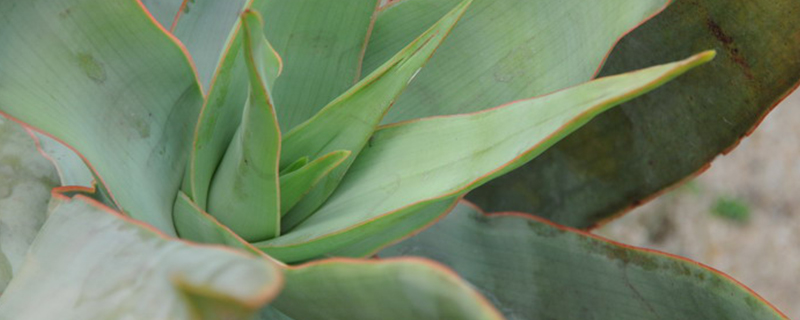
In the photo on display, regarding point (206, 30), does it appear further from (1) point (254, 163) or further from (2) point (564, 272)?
(2) point (564, 272)

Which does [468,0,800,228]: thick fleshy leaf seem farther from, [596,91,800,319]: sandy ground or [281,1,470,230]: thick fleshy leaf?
[596,91,800,319]: sandy ground

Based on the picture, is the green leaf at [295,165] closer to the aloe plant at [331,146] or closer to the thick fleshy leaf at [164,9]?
the aloe plant at [331,146]

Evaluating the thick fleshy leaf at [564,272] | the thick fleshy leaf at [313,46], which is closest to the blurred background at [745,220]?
the thick fleshy leaf at [564,272]

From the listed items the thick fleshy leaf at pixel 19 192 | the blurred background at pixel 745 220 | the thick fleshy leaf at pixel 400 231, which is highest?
the thick fleshy leaf at pixel 19 192

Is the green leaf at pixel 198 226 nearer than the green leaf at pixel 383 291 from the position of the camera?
No

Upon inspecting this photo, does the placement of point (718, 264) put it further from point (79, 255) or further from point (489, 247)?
point (79, 255)

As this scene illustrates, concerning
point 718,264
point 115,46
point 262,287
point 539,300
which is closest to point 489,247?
point 539,300

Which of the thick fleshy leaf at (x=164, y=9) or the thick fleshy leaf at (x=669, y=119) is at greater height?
the thick fleshy leaf at (x=164, y=9)
